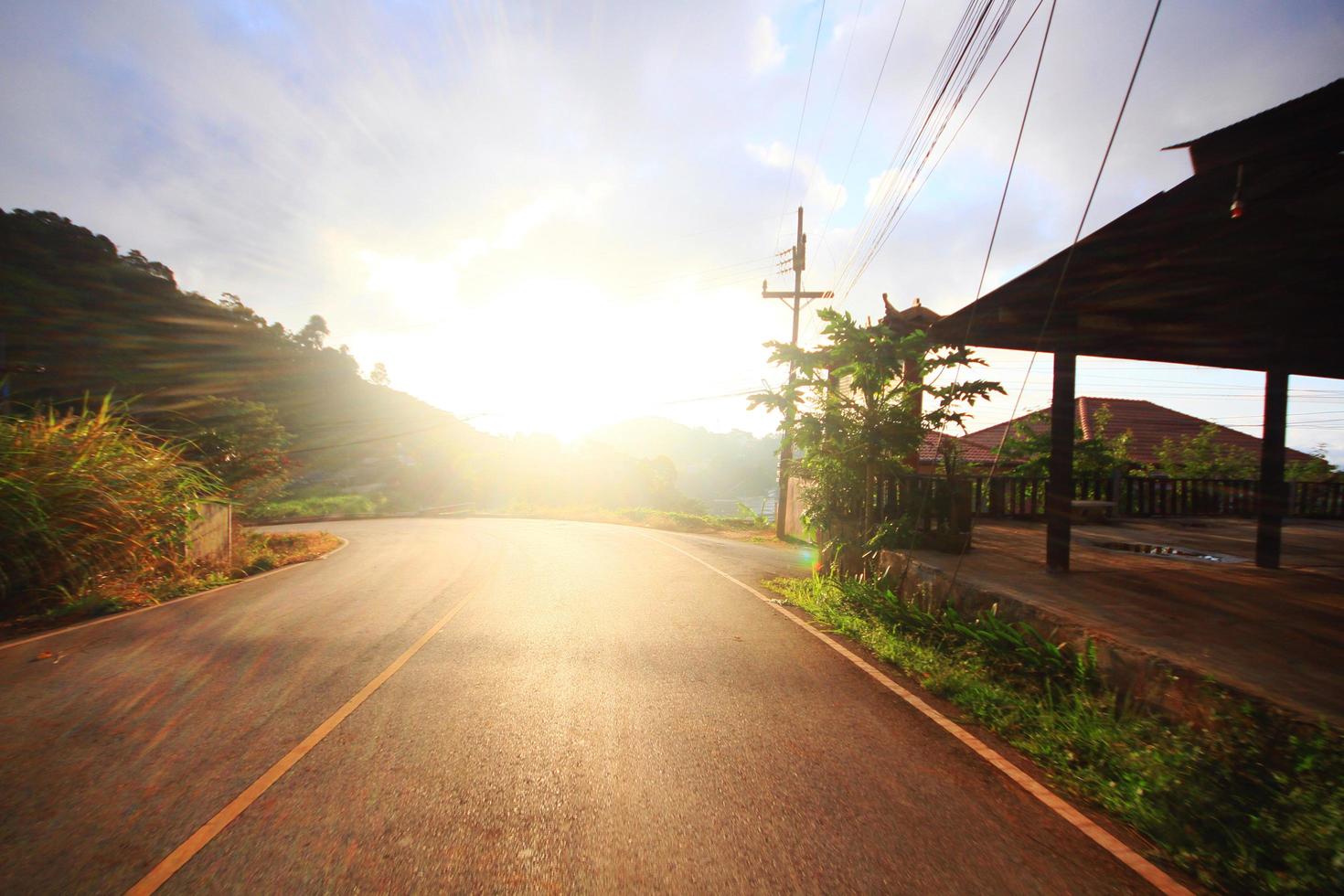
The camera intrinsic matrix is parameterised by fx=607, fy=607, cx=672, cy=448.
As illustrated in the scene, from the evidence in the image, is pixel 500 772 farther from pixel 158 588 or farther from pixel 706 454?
pixel 706 454

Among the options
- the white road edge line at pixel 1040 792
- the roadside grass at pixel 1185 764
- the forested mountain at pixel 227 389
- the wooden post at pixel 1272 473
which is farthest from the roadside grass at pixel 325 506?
the wooden post at pixel 1272 473

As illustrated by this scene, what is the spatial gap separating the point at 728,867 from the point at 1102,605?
190 inches

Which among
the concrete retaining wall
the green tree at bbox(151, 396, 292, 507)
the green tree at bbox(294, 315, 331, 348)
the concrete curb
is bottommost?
the concrete retaining wall

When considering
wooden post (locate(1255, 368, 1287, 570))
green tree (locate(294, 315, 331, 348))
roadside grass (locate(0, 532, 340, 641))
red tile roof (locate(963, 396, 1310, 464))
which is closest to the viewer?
wooden post (locate(1255, 368, 1287, 570))

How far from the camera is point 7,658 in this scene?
19.6 ft

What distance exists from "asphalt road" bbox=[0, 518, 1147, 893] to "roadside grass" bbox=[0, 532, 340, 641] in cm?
103

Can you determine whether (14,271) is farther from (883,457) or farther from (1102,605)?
(1102,605)

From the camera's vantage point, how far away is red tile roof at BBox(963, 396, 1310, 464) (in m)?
26.0

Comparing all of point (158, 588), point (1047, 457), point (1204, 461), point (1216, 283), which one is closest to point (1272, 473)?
point (1216, 283)

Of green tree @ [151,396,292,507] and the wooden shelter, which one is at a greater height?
the wooden shelter

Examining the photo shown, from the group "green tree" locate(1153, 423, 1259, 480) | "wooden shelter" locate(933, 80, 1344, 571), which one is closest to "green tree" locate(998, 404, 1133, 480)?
"green tree" locate(1153, 423, 1259, 480)

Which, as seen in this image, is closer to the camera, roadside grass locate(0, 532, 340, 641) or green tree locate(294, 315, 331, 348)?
roadside grass locate(0, 532, 340, 641)

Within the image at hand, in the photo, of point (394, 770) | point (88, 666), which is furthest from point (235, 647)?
point (394, 770)

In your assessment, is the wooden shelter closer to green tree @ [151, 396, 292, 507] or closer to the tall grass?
the tall grass
